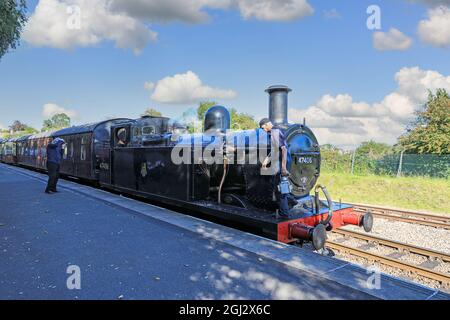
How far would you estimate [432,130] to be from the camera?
20.6 m

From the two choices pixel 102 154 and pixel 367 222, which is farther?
pixel 102 154

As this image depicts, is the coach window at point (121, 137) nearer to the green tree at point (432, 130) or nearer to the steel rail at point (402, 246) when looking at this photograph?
the steel rail at point (402, 246)

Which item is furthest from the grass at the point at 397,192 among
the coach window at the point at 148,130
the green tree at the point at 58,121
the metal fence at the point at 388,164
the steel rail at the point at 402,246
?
the green tree at the point at 58,121

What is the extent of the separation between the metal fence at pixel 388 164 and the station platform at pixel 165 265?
1408cm

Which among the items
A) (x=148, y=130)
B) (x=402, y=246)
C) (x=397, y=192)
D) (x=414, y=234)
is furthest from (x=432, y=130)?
(x=148, y=130)

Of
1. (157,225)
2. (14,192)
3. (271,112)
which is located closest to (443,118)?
(271,112)

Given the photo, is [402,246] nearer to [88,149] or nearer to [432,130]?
[88,149]

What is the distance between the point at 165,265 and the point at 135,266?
349 mm

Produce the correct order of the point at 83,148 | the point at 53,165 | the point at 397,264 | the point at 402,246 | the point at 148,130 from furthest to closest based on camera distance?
the point at 83,148
the point at 53,165
the point at 148,130
the point at 402,246
the point at 397,264

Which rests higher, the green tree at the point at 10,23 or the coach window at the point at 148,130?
the green tree at the point at 10,23

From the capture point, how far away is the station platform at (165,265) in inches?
126

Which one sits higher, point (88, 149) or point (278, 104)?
point (278, 104)
